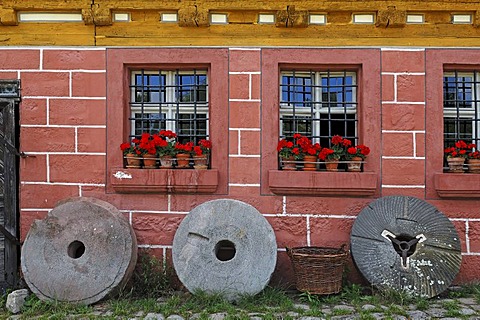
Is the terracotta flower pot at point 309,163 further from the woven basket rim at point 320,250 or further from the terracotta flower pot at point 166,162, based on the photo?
the terracotta flower pot at point 166,162

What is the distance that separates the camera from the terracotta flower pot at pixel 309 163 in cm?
486

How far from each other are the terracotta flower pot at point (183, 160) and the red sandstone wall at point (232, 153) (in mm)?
326

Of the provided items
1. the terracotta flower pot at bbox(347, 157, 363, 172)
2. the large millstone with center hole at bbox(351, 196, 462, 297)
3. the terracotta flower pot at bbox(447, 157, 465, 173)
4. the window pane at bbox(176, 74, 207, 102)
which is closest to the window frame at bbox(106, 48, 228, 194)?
the window pane at bbox(176, 74, 207, 102)

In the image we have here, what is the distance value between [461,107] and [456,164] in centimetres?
69

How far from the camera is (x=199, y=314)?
4.12m

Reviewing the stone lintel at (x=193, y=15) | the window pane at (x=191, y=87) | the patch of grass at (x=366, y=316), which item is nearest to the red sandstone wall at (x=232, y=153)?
the window pane at (x=191, y=87)

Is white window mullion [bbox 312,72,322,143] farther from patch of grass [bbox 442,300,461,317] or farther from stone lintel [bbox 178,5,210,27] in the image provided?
patch of grass [bbox 442,300,461,317]

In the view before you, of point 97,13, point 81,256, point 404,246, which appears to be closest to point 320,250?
point 404,246

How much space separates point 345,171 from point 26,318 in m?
3.30

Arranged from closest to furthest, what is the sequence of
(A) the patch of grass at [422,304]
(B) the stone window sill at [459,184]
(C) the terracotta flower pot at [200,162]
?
1. (A) the patch of grass at [422,304]
2. (B) the stone window sill at [459,184]
3. (C) the terracotta flower pot at [200,162]

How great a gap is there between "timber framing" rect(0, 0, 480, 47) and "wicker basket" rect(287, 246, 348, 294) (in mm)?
2158

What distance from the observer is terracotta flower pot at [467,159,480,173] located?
15.8 feet

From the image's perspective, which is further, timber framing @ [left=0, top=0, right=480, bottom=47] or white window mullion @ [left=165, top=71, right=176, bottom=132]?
white window mullion @ [left=165, top=71, right=176, bottom=132]

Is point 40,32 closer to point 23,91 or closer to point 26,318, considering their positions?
point 23,91
